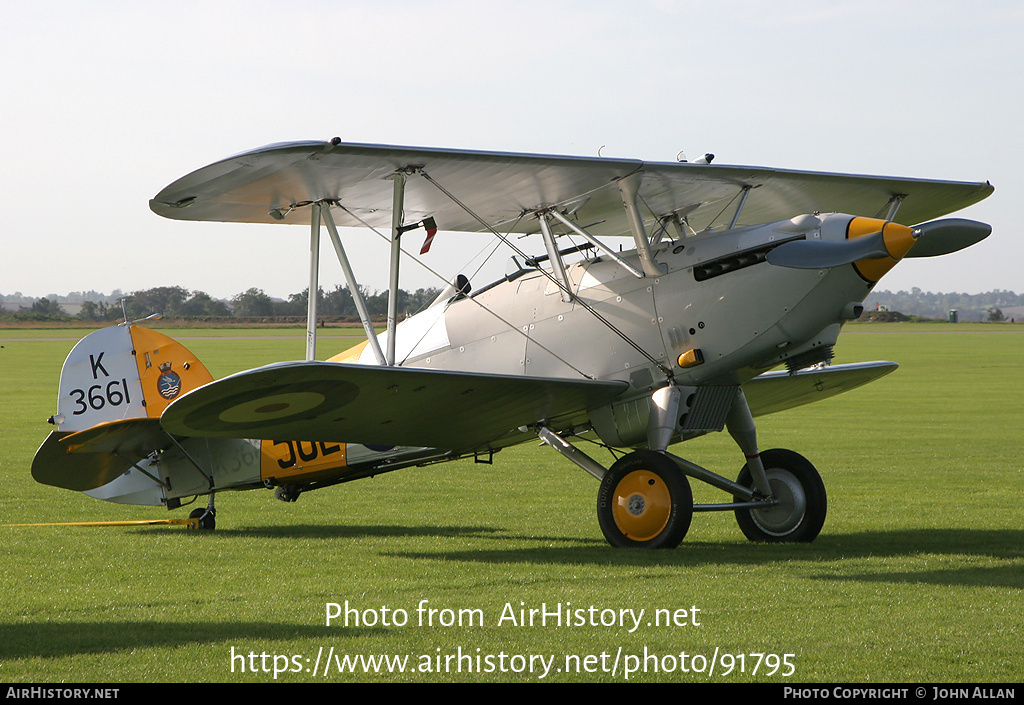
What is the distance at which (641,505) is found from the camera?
8.16 meters

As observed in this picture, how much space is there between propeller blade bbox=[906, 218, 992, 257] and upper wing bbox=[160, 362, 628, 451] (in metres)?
2.45

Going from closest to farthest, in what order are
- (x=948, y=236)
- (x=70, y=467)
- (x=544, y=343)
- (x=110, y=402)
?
(x=948, y=236)
(x=544, y=343)
(x=70, y=467)
(x=110, y=402)

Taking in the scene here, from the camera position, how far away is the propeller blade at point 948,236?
25.9 feet

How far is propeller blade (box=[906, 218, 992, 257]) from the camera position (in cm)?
789

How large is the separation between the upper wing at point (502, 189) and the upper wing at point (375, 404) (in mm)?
1516

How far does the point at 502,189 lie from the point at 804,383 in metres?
3.94

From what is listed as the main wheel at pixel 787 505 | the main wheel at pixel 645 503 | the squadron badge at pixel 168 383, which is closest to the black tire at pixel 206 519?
the squadron badge at pixel 168 383

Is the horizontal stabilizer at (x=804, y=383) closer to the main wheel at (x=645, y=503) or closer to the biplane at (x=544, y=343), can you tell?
the biplane at (x=544, y=343)

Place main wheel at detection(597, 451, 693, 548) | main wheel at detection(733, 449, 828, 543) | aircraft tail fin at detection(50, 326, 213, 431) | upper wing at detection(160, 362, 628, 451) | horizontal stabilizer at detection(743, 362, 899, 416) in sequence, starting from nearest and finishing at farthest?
upper wing at detection(160, 362, 628, 451)
main wheel at detection(597, 451, 693, 548)
main wheel at detection(733, 449, 828, 543)
aircraft tail fin at detection(50, 326, 213, 431)
horizontal stabilizer at detection(743, 362, 899, 416)

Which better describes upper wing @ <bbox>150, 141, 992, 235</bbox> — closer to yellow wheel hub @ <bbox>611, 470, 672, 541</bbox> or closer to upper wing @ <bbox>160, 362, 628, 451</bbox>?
upper wing @ <bbox>160, 362, 628, 451</bbox>

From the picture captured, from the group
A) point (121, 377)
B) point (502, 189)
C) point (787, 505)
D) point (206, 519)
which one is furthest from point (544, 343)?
point (121, 377)

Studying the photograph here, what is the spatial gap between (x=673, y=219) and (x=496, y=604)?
14.5ft

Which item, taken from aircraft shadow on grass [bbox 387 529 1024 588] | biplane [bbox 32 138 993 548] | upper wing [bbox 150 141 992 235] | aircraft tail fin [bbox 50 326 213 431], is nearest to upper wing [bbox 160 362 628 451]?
biplane [bbox 32 138 993 548]

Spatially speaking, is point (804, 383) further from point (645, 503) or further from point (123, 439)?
point (123, 439)
